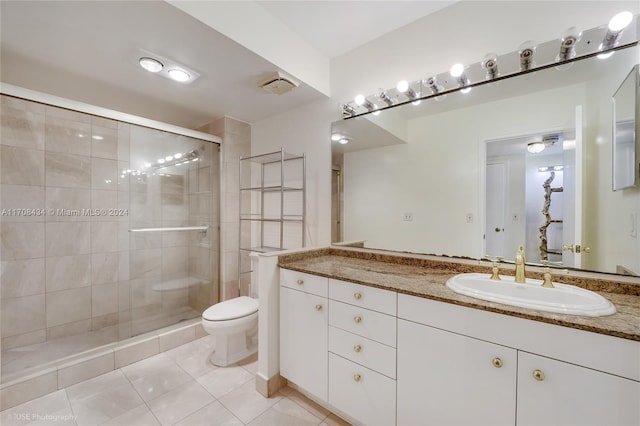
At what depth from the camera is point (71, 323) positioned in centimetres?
229

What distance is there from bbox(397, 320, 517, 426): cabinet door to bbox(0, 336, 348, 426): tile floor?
577 millimetres

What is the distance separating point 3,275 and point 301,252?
240 cm

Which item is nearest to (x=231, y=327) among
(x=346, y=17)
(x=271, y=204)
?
(x=271, y=204)

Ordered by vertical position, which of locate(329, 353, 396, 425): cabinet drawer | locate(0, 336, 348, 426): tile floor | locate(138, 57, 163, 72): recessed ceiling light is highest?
locate(138, 57, 163, 72): recessed ceiling light

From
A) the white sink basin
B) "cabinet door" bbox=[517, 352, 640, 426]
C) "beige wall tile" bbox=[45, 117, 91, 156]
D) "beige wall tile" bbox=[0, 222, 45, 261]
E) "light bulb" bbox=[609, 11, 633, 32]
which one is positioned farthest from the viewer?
"beige wall tile" bbox=[45, 117, 91, 156]

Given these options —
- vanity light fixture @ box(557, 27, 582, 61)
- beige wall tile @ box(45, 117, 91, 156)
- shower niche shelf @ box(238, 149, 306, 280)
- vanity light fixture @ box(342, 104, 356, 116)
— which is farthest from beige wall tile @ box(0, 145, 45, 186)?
vanity light fixture @ box(557, 27, 582, 61)

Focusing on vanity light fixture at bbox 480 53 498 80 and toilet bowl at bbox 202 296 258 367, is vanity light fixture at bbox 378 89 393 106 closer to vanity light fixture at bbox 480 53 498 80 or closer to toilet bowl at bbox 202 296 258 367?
vanity light fixture at bbox 480 53 498 80

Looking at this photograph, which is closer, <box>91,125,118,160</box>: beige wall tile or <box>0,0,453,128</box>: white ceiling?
<box>0,0,453,128</box>: white ceiling

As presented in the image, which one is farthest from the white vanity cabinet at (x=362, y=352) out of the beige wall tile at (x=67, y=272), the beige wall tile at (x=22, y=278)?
the beige wall tile at (x=22, y=278)

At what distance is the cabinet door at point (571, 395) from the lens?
74cm

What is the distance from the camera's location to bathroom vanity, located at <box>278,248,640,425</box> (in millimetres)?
771

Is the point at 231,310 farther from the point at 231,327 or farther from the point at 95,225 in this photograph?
the point at 95,225

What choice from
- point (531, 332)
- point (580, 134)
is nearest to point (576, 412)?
point (531, 332)

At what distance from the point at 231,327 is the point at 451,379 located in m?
1.46
